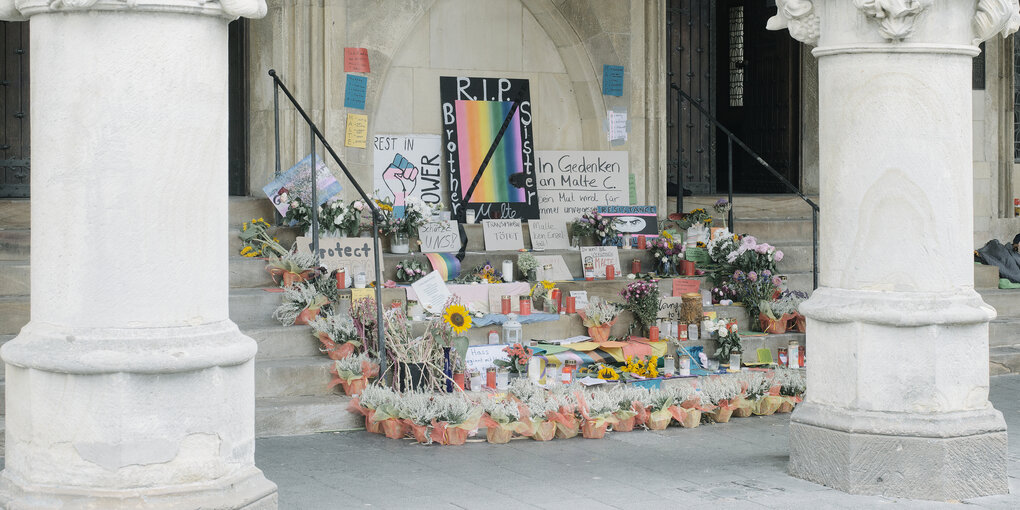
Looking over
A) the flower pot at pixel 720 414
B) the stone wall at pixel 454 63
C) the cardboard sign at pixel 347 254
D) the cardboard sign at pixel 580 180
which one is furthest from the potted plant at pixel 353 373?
the cardboard sign at pixel 580 180

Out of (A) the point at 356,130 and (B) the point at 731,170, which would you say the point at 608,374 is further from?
(B) the point at 731,170

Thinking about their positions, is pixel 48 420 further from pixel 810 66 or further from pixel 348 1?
pixel 810 66

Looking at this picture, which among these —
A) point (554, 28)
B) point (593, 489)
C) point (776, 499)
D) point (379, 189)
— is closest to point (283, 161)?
point (379, 189)

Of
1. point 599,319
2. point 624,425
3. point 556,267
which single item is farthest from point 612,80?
point 624,425

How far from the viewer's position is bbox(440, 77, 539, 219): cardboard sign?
415 inches

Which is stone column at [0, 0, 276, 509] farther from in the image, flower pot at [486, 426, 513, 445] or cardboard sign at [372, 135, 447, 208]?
cardboard sign at [372, 135, 447, 208]

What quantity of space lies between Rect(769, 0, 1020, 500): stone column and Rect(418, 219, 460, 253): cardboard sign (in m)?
4.22

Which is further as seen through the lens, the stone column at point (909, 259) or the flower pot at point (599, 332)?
the flower pot at point (599, 332)

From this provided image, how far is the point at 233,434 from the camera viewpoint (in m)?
4.57

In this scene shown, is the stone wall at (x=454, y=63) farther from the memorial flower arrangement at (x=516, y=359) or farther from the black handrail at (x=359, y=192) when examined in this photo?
the memorial flower arrangement at (x=516, y=359)

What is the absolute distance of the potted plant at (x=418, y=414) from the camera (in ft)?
23.3

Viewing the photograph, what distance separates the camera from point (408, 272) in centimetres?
894

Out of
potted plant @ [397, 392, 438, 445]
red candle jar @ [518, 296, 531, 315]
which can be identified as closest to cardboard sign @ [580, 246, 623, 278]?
red candle jar @ [518, 296, 531, 315]

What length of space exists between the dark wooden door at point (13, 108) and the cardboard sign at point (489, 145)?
3.28m
